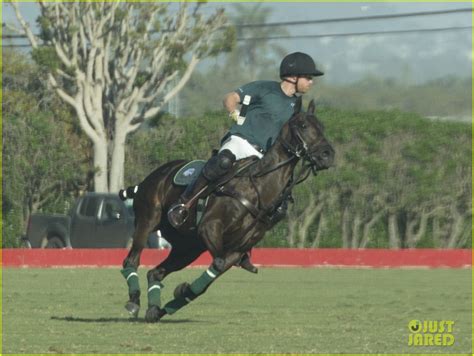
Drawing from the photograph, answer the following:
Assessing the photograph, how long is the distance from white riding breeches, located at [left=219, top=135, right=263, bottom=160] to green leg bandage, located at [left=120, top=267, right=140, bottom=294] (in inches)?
68.7

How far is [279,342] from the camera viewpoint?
1532cm

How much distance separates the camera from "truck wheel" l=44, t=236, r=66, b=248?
36.2 m

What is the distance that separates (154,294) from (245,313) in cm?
728

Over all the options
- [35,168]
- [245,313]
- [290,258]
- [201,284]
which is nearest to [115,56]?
[35,168]

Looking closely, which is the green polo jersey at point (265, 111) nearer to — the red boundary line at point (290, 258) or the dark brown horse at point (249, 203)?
the dark brown horse at point (249, 203)

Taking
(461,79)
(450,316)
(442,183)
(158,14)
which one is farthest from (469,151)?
(450,316)

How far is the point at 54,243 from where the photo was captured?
36.5 m

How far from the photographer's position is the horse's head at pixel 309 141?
1120 centimetres

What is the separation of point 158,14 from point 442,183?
11.5m

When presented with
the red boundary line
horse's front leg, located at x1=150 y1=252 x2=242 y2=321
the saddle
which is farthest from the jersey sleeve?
the red boundary line

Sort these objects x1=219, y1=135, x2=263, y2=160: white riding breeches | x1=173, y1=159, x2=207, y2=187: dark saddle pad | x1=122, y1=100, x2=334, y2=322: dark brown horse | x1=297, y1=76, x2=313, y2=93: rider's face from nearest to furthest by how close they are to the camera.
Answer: x1=122, y1=100, x2=334, y2=322: dark brown horse < x1=297, y1=76, x2=313, y2=93: rider's face < x1=219, y1=135, x2=263, y2=160: white riding breeches < x1=173, y1=159, x2=207, y2=187: dark saddle pad

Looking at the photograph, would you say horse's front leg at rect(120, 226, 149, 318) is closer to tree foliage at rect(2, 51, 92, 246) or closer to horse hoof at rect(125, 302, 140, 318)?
horse hoof at rect(125, 302, 140, 318)

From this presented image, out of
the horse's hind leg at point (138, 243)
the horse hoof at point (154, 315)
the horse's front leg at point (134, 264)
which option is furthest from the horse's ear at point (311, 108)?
the horse's front leg at point (134, 264)

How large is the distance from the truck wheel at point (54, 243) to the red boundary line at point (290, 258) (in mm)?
2540
